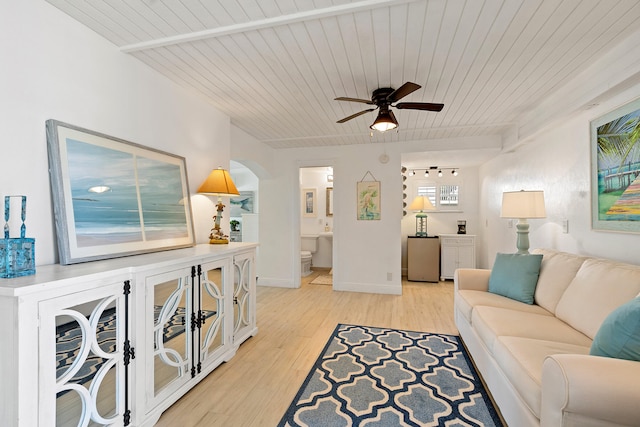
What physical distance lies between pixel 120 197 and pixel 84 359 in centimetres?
103

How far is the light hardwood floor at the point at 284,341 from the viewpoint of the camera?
1.88m

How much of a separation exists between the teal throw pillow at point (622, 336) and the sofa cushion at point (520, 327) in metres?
0.50

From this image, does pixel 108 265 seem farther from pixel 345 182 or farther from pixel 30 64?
pixel 345 182

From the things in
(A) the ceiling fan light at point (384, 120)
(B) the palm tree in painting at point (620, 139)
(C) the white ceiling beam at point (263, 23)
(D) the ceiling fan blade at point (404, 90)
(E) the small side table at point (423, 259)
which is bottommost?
(E) the small side table at point (423, 259)

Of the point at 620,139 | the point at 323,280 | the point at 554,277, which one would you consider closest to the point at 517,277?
the point at 554,277

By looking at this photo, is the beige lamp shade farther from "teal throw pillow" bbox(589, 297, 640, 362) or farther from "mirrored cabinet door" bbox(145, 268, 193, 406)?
"teal throw pillow" bbox(589, 297, 640, 362)

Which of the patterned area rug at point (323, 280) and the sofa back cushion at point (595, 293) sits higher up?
the sofa back cushion at point (595, 293)

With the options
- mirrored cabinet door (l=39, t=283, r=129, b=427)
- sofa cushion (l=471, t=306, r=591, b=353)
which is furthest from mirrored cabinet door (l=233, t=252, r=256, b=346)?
sofa cushion (l=471, t=306, r=591, b=353)

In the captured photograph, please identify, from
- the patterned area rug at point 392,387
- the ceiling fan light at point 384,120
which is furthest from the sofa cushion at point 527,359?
the ceiling fan light at point 384,120

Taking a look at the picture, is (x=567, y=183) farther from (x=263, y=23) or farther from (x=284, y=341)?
(x=284, y=341)

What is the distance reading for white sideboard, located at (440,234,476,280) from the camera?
556 cm

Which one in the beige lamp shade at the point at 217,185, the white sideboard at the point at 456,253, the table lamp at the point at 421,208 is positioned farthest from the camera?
the table lamp at the point at 421,208

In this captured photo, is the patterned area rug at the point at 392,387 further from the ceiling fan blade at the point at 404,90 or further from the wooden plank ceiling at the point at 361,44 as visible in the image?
the wooden plank ceiling at the point at 361,44

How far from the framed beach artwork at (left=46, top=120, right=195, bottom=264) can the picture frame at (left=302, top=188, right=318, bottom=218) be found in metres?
4.38
